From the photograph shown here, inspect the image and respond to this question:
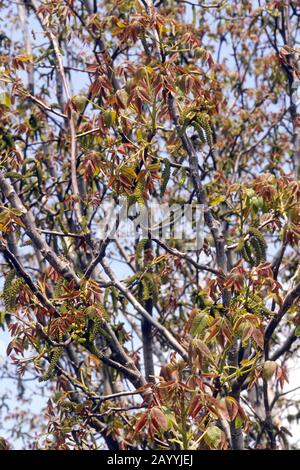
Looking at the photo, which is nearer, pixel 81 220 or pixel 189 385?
pixel 189 385

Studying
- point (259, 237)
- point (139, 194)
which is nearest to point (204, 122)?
point (139, 194)

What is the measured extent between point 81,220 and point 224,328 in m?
1.41

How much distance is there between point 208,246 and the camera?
449 cm

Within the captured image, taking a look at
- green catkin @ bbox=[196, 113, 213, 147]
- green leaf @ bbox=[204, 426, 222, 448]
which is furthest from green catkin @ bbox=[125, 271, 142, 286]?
green leaf @ bbox=[204, 426, 222, 448]

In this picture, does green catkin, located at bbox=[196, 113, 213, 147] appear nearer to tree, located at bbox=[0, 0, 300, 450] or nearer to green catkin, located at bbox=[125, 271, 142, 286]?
tree, located at bbox=[0, 0, 300, 450]

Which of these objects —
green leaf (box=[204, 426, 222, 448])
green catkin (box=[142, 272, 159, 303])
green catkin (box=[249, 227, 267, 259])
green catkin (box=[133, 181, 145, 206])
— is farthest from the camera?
green catkin (box=[142, 272, 159, 303])

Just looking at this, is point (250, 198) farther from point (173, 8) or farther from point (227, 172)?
point (173, 8)

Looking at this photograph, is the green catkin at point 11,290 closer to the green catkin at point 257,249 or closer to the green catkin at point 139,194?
the green catkin at point 139,194

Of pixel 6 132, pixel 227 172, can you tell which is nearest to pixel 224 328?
pixel 6 132

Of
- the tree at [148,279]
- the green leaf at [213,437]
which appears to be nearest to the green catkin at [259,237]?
the tree at [148,279]

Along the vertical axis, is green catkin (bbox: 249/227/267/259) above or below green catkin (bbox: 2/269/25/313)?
above

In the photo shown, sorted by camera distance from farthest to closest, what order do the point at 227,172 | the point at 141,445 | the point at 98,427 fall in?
the point at 227,172 < the point at 141,445 < the point at 98,427

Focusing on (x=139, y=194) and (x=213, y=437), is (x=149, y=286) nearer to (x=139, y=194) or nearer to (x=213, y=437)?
(x=139, y=194)
